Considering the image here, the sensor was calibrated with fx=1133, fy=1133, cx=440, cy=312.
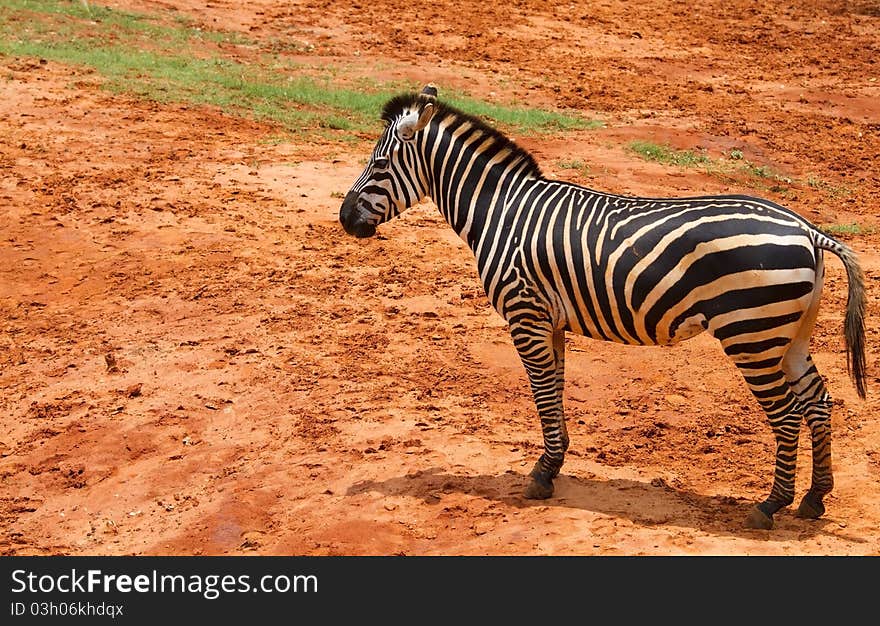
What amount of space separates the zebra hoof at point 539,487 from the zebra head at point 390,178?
225 centimetres

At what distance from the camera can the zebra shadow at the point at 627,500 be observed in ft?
23.7

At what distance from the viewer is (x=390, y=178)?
28.0ft

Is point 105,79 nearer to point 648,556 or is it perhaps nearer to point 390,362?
point 390,362

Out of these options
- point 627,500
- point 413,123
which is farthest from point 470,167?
point 627,500

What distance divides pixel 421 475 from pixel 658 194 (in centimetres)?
755

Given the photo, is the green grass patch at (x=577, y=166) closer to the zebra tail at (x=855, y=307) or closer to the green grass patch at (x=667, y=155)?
the green grass patch at (x=667, y=155)

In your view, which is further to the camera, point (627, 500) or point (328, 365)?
point (328, 365)

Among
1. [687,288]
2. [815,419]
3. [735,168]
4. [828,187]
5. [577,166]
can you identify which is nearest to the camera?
[687,288]

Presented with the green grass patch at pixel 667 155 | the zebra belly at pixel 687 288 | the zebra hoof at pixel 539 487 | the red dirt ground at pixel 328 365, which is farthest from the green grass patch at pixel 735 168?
the zebra hoof at pixel 539 487

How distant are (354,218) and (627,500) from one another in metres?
2.89

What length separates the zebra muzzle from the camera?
28.0 ft

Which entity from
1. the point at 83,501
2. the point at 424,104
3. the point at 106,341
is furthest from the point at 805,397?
the point at 106,341

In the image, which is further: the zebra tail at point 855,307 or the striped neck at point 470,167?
the striped neck at point 470,167

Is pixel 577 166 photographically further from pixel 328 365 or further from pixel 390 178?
pixel 390 178
